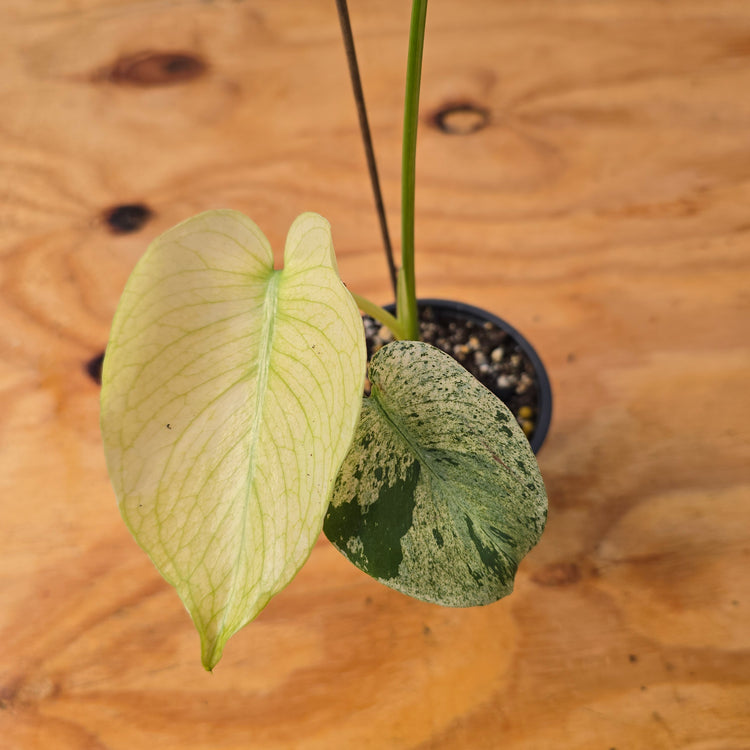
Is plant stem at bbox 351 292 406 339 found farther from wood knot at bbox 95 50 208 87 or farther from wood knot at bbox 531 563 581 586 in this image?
wood knot at bbox 95 50 208 87

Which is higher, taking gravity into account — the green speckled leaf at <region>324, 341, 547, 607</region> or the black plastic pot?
the green speckled leaf at <region>324, 341, 547, 607</region>

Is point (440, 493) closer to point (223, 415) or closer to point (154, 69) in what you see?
point (223, 415)

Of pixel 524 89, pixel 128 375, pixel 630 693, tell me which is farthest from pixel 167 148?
pixel 630 693

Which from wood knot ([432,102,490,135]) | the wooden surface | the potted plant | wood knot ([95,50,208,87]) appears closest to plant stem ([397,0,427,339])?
the potted plant

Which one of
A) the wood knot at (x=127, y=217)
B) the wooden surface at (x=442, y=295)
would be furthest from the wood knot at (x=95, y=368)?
the wood knot at (x=127, y=217)

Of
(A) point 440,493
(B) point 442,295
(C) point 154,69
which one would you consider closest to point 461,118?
(B) point 442,295

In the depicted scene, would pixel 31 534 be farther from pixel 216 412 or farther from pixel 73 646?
pixel 216 412
